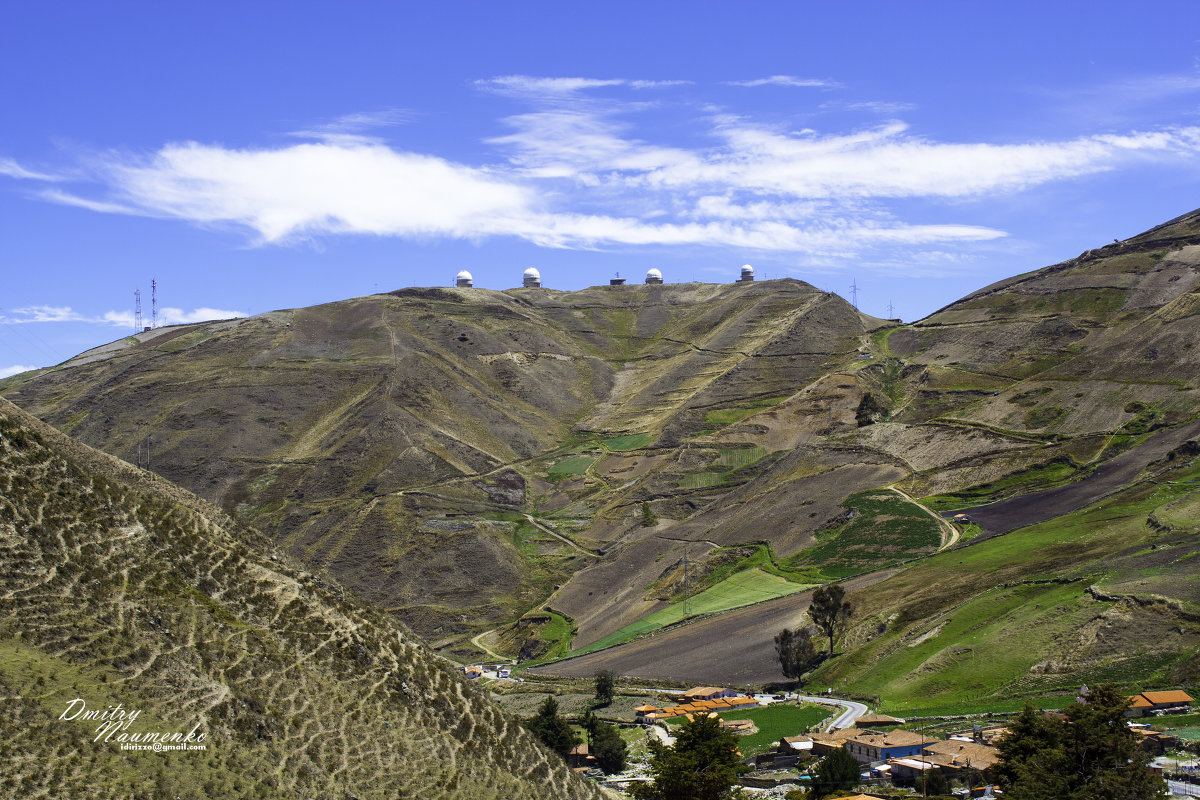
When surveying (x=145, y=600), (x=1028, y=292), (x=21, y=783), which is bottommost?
(x=21, y=783)

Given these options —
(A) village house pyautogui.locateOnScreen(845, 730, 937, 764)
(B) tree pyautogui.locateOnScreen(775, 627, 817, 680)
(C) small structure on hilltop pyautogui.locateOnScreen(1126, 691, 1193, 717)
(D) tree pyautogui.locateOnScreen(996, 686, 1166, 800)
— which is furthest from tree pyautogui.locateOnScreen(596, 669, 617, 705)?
(D) tree pyautogui.locateOnScreen(996, 686, 1166, 800)

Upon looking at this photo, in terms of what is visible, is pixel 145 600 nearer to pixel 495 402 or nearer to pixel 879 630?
pixel 879 630

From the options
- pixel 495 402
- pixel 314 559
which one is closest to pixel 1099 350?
pixel 495 402

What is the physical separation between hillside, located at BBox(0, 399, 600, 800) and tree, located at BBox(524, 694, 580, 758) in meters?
25.5

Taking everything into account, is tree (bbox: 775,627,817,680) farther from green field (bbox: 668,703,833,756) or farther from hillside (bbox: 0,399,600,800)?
hillside (bbox: 0,399,600,800)

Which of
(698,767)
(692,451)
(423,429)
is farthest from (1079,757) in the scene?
(423,429)

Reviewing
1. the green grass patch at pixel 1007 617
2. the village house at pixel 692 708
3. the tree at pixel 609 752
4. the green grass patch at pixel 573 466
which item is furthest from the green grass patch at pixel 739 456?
the tree at pixel 609 752

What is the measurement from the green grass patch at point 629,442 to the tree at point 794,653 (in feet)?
265

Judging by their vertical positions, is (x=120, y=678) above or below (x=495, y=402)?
below

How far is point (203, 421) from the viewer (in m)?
159

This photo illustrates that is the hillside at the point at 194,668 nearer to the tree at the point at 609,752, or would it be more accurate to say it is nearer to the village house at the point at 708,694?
the tree at the point at 609,752

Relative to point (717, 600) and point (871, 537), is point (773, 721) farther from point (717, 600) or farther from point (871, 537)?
point (871, 537)

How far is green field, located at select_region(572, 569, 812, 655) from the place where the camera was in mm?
99125

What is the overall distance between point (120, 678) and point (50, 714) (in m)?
2.29
